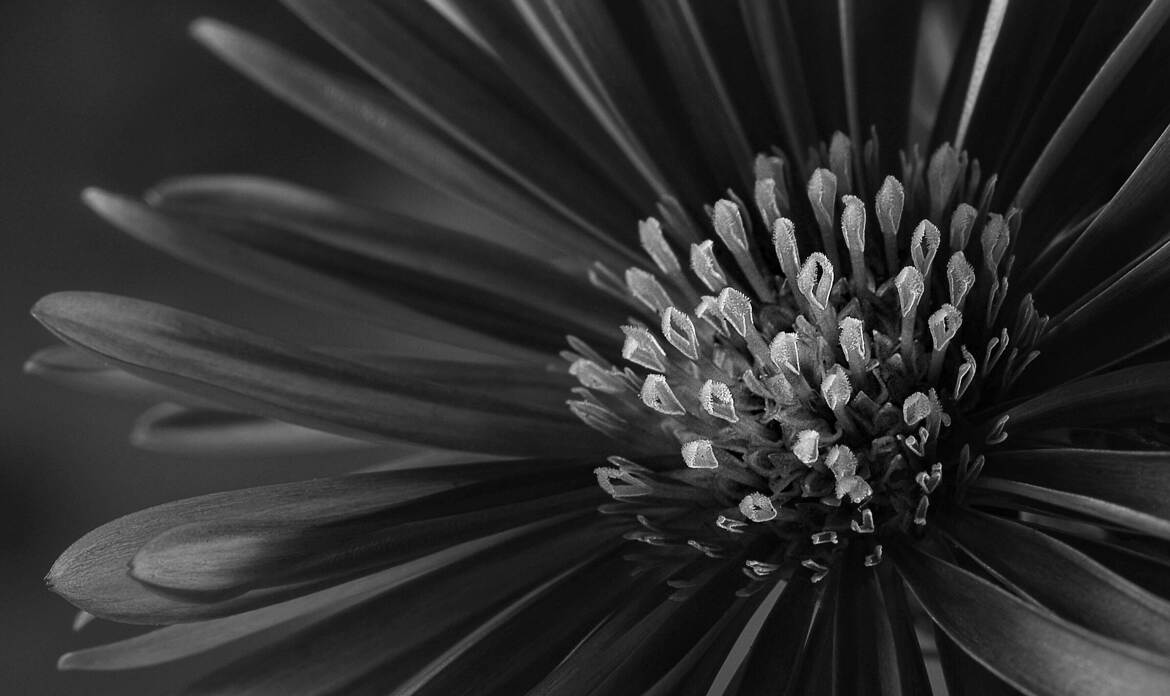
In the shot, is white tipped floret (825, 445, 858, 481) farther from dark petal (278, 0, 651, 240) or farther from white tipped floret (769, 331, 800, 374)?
dark petal (278, 0, 651, 240)

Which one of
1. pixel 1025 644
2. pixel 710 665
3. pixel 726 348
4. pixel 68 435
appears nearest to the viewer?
pixel 1025 644

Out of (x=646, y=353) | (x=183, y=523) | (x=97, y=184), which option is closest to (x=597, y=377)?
(x=646, y=353)

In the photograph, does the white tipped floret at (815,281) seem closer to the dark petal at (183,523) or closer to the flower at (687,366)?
the flower at (687,366)

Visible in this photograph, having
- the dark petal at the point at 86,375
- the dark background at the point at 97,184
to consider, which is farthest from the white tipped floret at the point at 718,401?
the dark background at the point at 97,184

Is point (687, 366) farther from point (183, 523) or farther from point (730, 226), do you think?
point (183, 523)

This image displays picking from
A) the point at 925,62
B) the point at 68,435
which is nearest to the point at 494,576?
the point at 925,62

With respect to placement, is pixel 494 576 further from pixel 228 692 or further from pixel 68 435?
pixel 68 435
